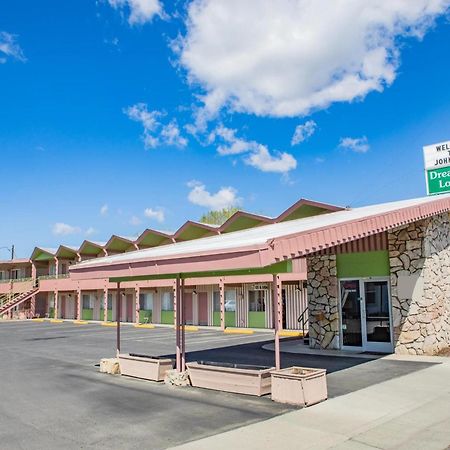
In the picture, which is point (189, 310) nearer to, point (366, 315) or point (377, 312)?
point (366, 315)

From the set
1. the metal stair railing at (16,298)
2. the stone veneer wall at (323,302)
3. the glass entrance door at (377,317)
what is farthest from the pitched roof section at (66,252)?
the glass entrance door at (377,317)

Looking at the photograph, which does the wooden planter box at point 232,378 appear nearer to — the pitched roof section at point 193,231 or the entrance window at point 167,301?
the pitched roof section at point 193,231

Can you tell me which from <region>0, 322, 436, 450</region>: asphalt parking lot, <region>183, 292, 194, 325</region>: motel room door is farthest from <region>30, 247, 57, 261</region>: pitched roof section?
<region>0, 322, 436, 450</region>: asphalt parking lot

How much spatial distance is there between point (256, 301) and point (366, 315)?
14995 mm

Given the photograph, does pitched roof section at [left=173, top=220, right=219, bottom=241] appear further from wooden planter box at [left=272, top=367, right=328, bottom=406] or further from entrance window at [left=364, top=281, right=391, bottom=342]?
wooden planter box at [left=272, top=367, right=328, bottom=406]

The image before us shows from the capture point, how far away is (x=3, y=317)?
48844 mm

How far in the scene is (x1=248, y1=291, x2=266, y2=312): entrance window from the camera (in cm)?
2981

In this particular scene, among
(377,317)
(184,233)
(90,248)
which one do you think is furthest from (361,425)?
(90,248)

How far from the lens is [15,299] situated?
49281 mm

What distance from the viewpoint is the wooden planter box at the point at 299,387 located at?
28.7ft

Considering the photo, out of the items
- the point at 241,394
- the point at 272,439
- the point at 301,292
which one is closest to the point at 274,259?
the point at 272,439

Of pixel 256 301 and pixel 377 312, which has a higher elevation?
pixel 377 312

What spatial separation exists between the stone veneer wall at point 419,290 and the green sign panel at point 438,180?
4545 millimetres

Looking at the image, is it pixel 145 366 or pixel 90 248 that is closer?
pixel 145 366
